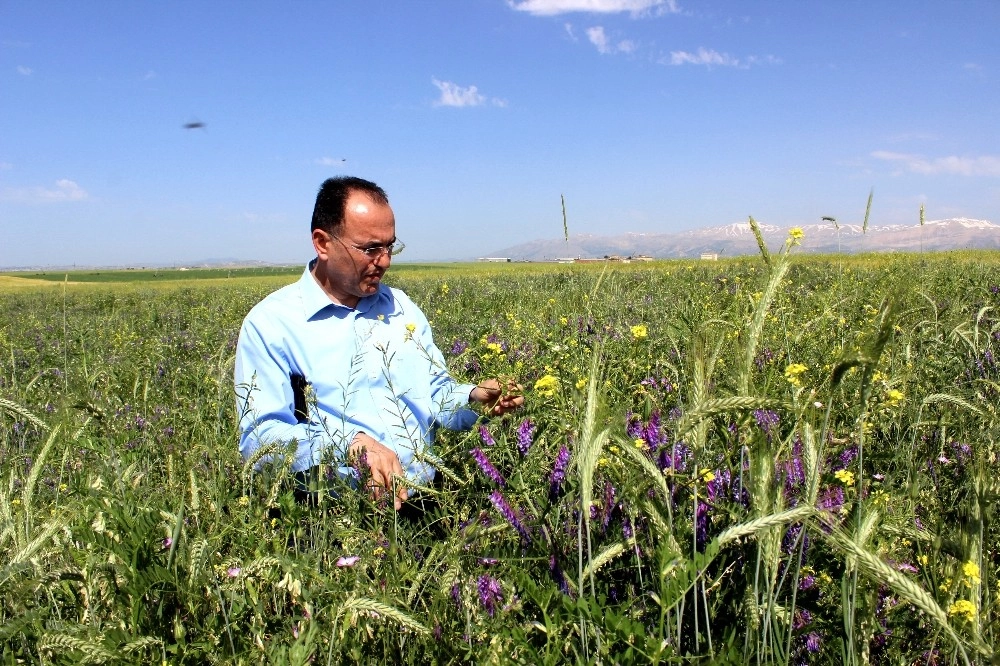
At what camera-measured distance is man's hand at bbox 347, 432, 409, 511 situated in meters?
1.91

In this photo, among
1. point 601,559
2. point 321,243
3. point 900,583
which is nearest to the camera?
point 900,583

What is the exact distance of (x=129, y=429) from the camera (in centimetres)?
300

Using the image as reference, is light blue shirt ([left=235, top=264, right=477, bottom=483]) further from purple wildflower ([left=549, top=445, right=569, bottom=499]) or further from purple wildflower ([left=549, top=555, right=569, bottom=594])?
purple wildflower ([left=549, top=555, right=569, bottom=594])

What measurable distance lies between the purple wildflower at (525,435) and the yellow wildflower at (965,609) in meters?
1.14

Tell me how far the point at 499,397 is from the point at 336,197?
141 centimetres

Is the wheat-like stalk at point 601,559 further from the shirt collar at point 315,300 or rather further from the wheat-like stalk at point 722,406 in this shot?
the shirt collar at point 315,300

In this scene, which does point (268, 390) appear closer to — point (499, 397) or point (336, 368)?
point (336, 368)

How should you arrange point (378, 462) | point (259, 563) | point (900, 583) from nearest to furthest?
point (900, 583) < point (259, 563) < point (378, 462)

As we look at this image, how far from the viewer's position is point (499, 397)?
7.50 ft

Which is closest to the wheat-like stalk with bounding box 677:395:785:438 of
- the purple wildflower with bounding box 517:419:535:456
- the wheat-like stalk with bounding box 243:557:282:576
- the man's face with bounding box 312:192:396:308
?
the wheat-like stalk with bounding box 243:557:282:576

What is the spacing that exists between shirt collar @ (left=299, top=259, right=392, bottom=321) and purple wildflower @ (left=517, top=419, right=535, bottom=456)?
1349mm

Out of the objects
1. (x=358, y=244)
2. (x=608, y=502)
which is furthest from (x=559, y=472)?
(x=358, y=244)

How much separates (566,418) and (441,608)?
53 centimetres

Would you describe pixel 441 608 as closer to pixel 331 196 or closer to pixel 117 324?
pixel 331 196
